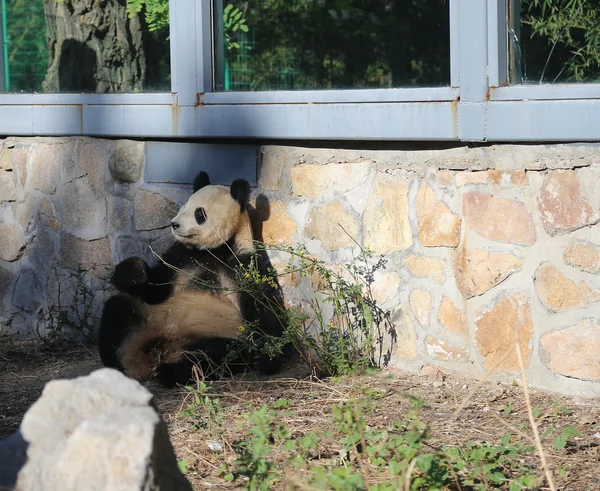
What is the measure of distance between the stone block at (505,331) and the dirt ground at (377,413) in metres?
0.13

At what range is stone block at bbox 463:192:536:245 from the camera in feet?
12.4

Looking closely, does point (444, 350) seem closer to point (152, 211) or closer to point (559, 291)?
point (559, 291)

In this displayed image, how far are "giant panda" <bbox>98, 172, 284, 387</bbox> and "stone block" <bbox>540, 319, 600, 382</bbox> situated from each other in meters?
1.26

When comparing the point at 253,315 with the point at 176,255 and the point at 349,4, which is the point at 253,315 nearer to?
the point at 176,255

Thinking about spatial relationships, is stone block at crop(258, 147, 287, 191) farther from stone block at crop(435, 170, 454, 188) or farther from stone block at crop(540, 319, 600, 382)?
stone block at crop(540, 319, 600, 382)

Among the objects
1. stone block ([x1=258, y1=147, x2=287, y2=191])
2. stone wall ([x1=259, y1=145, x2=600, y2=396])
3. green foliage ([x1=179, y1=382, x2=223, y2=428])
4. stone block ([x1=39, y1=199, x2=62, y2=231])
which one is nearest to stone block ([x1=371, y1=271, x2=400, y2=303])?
stone wall ([x1=259, y1=145, x2=600, y2=396])

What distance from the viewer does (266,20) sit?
17.7ft

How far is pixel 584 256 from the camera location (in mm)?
3652

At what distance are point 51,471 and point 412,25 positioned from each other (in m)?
3.32

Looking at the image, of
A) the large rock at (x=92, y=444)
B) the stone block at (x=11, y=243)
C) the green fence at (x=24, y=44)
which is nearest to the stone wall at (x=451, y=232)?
the stone block at (x=11, y=243)

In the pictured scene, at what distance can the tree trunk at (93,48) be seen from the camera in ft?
16.8

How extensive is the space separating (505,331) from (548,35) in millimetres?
1297

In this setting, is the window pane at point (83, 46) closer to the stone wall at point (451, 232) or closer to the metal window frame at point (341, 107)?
the metal window frame at point (341, 107)

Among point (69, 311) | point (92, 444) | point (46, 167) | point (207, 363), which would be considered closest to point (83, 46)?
point (46, 167)
